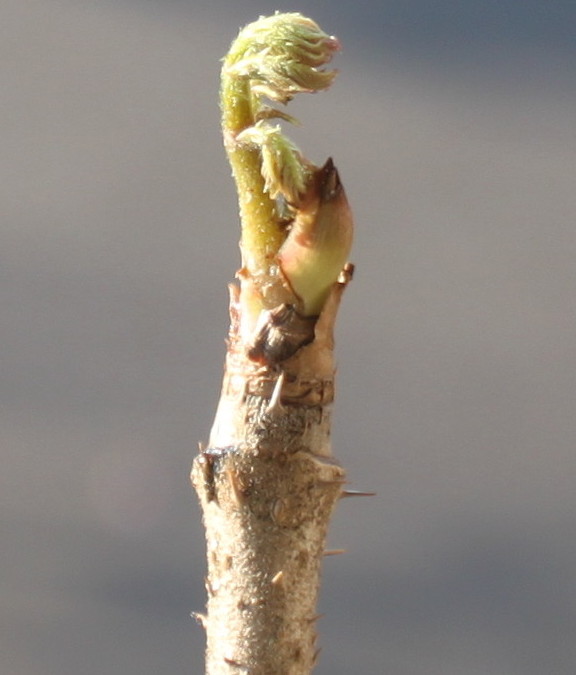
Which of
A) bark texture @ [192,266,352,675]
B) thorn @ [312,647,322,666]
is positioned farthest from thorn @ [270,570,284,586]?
thorn @ [312,647,322,666]

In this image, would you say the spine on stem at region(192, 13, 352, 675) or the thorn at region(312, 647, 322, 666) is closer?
the spine on stem at region(192, 13, 352, 675)

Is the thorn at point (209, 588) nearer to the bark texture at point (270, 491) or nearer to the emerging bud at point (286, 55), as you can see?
the bark texture at point (270, 491)

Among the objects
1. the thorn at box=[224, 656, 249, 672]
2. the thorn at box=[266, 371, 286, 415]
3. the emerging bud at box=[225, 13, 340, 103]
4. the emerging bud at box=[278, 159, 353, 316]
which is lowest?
the thorn at box=[224, 656, 249, 672]

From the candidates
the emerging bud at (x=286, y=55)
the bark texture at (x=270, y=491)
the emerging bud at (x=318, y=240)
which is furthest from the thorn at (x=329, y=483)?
the emerging bud at (x=286, y=55)

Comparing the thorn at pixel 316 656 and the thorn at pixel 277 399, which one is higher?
the thorn at pixel 277 399

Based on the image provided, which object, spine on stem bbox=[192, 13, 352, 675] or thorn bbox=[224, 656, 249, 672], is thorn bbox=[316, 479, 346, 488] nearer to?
spine on stem bbox=[192, 13, 352, 675]

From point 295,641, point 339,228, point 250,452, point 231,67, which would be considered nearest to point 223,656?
point 295,641
